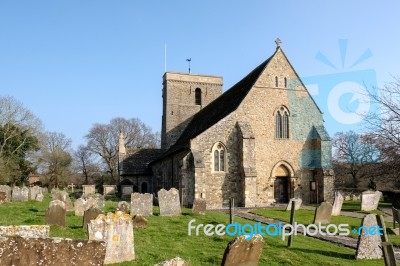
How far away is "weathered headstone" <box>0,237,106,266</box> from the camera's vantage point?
3100 millimetres

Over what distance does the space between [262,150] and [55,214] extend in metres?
16.4

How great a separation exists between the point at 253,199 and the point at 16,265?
67.6ft

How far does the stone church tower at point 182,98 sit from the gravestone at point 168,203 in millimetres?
20621

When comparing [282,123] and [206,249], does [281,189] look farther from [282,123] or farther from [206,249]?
[206,249]

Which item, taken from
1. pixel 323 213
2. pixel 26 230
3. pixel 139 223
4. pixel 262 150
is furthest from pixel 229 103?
pixel 26 230

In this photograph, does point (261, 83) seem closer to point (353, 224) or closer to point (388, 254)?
point (353, 224)

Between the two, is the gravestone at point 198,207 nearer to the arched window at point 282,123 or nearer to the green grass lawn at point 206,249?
the green grass lawn at point 206,249

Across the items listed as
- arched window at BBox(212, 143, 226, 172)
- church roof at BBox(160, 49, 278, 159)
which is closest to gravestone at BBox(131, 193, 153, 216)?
arched window at BBox(212, 143, 226, 172)

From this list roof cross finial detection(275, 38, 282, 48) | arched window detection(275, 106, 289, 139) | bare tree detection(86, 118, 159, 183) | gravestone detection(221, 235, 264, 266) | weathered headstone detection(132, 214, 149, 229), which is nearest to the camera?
gravestone detection(221, 235, 264, 266)

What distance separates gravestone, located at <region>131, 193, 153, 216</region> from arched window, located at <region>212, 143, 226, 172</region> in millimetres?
8796

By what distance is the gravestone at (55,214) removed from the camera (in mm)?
11164

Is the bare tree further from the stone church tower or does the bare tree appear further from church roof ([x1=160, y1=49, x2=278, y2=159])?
church roof ([x1=160, y1=49, x2=278, y2=159])

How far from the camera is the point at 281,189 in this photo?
1009 inches

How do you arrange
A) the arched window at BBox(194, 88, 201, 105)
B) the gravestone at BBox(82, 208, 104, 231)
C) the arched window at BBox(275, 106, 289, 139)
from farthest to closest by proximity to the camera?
the arched window at BBox(194, 88, 201, 105) → the arched window at BBox(275, 106, 289, 139) → the gravestone at BBox(82, 208, 104, 231)
